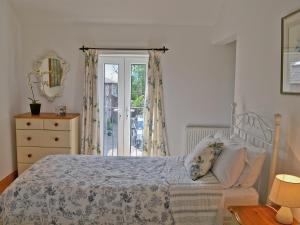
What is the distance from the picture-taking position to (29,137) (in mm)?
4164

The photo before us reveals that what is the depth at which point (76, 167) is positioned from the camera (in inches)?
114

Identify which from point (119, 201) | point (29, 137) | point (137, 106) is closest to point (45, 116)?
point (29, 137)

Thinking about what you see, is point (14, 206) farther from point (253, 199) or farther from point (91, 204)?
point (253, 199)

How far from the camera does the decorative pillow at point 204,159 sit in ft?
8.50

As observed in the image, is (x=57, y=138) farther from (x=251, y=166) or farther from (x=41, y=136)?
(x=251, y=166)

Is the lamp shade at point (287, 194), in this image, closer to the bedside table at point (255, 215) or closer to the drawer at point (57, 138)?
the bedside table at point (255, 215)

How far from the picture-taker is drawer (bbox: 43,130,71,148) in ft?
13.6

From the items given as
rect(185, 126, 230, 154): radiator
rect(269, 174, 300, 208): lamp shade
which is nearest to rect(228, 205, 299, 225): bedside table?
rect(269, 174, 300, 208): lamp shade

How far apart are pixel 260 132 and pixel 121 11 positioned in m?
2.62

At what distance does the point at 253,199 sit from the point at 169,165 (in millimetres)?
917

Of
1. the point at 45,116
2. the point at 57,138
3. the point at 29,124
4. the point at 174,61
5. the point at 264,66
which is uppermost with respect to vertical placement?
the point at 174,61

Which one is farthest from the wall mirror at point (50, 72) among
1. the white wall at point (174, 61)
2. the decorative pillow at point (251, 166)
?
the decorative pillow at point (251, 166)

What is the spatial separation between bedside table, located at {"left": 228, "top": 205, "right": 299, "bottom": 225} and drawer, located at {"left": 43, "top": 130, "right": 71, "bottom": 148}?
2.72 meters

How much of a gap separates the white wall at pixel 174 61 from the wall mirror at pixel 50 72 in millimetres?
87
